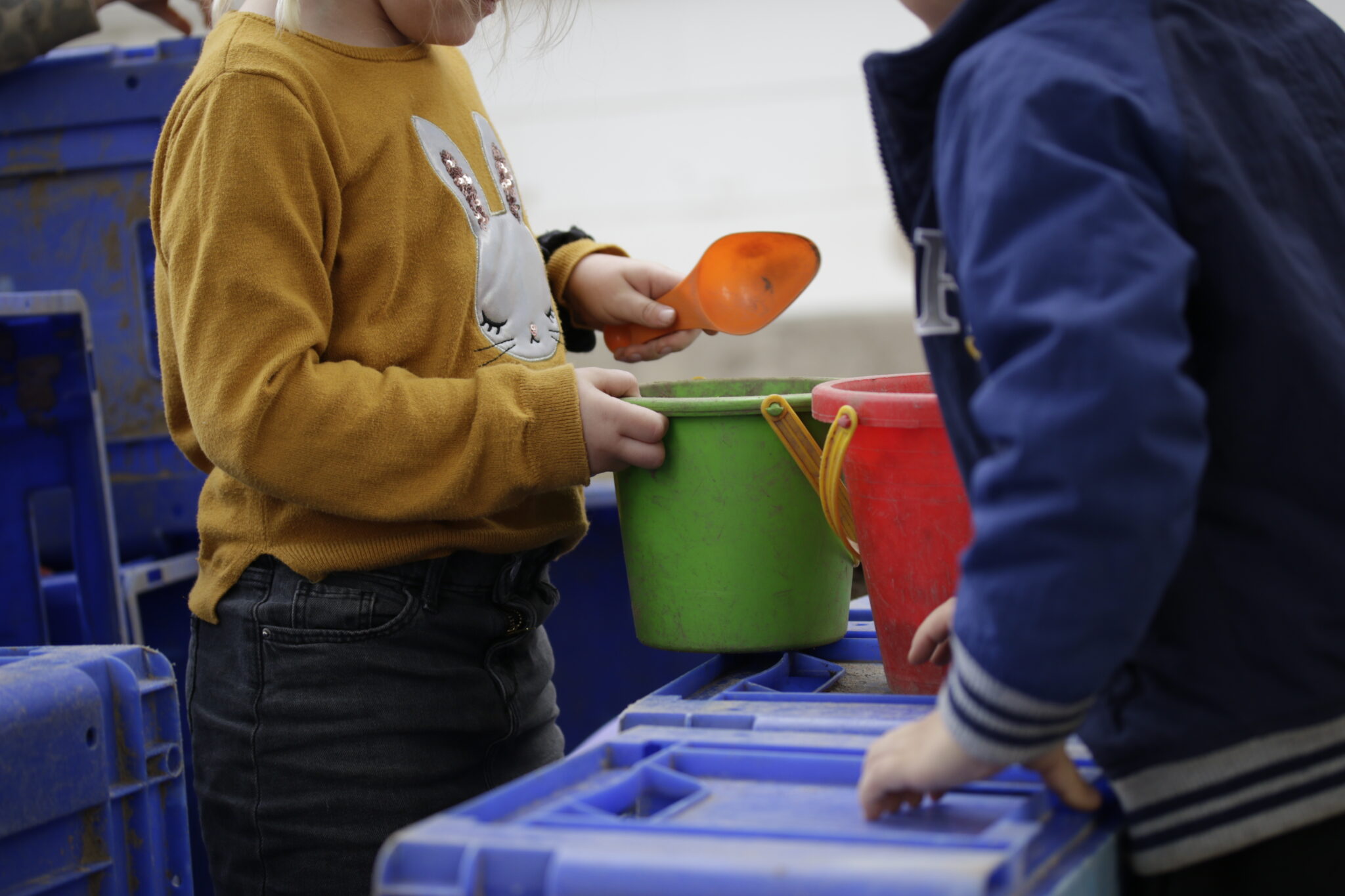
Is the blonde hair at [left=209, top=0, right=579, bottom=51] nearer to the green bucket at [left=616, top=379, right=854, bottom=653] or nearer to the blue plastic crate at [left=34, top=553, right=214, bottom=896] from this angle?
the green bucket at [left=616, top=379, right=854, bottom=653]

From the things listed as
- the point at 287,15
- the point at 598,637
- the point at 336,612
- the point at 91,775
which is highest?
the point at 287,15

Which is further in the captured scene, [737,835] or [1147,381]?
[737,835]

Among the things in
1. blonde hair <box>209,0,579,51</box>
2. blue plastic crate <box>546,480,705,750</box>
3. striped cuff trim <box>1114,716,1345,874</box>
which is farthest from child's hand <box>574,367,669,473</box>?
blue plastic crate <box>546,480,705,750</box>

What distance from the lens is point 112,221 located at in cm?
210

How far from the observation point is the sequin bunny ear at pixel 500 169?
1272 mm

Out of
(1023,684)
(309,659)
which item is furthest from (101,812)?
(1023,684)

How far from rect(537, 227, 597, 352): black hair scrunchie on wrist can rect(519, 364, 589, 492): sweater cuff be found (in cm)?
40

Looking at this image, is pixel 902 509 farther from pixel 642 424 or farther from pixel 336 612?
pixel 336 612

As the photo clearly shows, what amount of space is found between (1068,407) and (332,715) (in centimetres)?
76

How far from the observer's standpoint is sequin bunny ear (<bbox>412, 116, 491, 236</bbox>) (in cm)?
117

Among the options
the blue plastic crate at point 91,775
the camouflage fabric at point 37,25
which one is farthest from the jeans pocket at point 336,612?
the camouflage fabric at point 37,25

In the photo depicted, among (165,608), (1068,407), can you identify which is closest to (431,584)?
(1068,407)

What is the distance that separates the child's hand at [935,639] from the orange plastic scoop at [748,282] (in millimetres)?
457

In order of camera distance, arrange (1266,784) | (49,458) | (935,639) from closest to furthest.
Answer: (1266,784)
(935,639)
(49,458)
